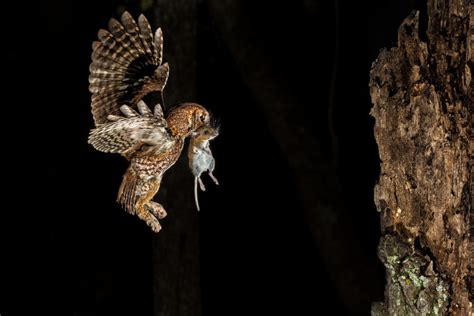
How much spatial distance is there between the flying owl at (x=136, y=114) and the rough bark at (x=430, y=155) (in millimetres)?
592

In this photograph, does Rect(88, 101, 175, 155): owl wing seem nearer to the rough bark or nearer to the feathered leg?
the feathered leg

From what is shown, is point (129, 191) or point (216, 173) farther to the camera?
point (216, 173)

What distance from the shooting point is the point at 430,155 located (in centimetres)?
176

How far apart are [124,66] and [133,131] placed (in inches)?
6.3

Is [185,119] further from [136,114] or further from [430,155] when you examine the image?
[430,155]

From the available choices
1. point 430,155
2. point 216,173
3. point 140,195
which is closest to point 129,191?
point 140,195

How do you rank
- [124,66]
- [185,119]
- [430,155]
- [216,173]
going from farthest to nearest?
[216,173]
[430,155]
[124,66]
[185,119]

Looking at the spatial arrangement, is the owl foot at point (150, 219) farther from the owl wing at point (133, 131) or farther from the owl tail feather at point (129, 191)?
the owl wing at point (133, 131)

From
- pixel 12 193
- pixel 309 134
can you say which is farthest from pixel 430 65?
pixel 12 193

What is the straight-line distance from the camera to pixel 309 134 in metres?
3.25

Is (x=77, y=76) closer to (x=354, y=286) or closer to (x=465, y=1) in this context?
(x=354, y=286)

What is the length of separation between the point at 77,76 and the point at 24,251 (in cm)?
80

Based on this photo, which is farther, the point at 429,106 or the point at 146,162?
the point at 429,106

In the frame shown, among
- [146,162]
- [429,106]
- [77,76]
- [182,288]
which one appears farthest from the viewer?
[77,76]
